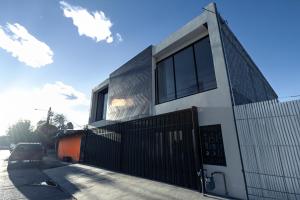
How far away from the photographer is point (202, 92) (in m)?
6.69

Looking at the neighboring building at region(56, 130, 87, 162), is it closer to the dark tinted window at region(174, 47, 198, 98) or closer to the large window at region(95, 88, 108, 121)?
the large window at region(95, 88, 108, 121)

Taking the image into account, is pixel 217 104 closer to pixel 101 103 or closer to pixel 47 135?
pixel 101 103

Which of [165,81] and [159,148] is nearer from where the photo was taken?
[159,148]

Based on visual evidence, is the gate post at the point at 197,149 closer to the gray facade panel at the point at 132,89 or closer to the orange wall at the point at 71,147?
the gray facade panel at the point at 132,89

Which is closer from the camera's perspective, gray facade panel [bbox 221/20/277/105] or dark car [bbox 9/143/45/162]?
gray facade panel [bbox 221/20/277/105]

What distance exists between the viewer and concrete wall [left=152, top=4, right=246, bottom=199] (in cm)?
518

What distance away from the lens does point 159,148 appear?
Result: 750 cm

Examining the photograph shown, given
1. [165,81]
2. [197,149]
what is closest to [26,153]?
[165,81]

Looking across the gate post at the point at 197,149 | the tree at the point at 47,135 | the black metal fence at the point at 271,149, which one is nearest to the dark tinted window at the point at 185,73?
the gate post at the point at 197,149

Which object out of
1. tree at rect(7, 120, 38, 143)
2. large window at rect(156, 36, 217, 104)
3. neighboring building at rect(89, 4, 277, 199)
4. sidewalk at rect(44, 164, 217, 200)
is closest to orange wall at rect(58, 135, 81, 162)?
neighboring building at rect(89, 4, 277, 199)

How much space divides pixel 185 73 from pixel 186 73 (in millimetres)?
68

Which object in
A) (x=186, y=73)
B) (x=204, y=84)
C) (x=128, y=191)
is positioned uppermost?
(x=186, y=73)

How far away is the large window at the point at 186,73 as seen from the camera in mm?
7152

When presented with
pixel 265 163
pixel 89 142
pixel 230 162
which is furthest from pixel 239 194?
pixel 89 142
